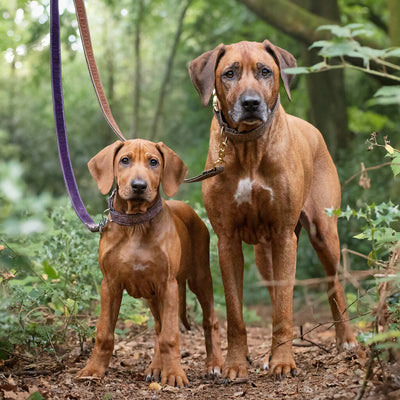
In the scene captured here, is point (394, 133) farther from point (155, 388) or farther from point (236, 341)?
point (155, 388)

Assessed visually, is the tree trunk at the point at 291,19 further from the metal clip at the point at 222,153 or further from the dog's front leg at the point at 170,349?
the dog's front leg at the point at 170,349

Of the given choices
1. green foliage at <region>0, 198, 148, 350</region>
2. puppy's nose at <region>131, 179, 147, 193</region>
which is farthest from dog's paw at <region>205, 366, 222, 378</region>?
puppy's nose at <region>131, 179, 147, 193</region>

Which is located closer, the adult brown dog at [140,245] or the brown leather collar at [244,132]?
the adult brown dog at [140,245]

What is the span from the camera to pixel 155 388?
4352 millimetres

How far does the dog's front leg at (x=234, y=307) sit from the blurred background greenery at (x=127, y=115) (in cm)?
106

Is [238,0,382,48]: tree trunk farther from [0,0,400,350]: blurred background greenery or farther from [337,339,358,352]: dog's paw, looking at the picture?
[337,339,358,352]: dog's paw

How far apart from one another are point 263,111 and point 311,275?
24.4 feet

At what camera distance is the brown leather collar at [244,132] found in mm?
4734

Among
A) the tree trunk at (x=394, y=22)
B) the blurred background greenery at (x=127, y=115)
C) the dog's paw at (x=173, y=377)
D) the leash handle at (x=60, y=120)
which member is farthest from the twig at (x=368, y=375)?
the tree trunk at (x=394, y=22)

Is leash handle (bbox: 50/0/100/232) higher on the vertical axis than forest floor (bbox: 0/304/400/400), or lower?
higher

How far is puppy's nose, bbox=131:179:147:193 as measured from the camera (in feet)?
14.4

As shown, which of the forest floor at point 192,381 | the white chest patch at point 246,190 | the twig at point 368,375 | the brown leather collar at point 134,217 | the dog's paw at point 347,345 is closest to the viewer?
the twig at point 368,375

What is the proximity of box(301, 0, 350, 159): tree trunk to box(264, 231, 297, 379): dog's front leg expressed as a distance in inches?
297

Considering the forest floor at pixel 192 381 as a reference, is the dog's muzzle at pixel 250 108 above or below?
above
